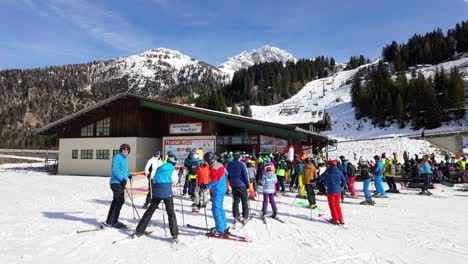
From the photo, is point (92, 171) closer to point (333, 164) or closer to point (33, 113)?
point (333, 164)

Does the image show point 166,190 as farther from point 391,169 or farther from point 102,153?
point 102,153

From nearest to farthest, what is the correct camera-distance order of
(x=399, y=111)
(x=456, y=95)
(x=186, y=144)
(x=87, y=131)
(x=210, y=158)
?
1. (x=210, y=158)
2. (x=186, y=144)
3. (x=87, y=131)
4. (x=456, y=95)
5. (x=399, y=111)

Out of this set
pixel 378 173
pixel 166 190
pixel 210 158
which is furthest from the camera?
pixel 378 173

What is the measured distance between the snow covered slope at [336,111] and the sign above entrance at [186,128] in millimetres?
33041

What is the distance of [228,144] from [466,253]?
56.0ft

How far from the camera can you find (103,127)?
1009 inches

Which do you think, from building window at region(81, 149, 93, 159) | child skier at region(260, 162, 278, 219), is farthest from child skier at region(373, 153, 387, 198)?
building window at region(81, 149, 93, 159)

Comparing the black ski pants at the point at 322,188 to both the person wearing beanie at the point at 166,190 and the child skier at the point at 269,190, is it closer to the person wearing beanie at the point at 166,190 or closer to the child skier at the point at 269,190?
the child skier at the point at 269,190

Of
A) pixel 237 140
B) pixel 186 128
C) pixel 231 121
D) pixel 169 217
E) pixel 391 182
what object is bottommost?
pixel 391 182

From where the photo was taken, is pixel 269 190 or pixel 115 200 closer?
pixel 115 200

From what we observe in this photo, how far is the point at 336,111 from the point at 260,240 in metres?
71.0

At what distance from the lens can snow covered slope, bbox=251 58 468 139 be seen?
5191 centimetres

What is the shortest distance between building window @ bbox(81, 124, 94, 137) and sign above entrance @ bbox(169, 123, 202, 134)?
7.54 meters

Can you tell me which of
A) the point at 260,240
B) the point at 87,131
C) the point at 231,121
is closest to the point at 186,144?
the point at 231,121
